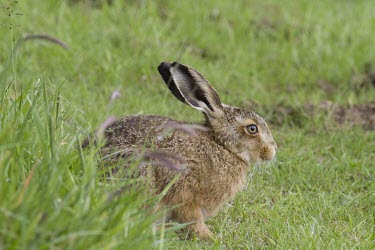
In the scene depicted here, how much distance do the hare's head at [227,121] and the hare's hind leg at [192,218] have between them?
583mm

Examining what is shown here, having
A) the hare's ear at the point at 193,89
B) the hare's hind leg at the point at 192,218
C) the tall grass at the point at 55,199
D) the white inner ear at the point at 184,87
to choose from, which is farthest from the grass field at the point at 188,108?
the white inner ear at the point at 184,87

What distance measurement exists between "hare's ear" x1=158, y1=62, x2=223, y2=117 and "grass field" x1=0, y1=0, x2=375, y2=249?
1.92ft

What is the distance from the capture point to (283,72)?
875cm

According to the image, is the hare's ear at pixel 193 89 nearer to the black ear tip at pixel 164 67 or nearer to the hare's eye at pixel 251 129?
the black ear tip at pixel 164 67

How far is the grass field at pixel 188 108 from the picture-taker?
394 cm

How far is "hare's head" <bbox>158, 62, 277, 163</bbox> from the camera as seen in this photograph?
5559 millimetres

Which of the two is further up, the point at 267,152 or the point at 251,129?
the point at 251,129

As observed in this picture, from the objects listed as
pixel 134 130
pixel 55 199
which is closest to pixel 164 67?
pixel 134 130

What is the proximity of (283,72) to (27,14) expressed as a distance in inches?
113

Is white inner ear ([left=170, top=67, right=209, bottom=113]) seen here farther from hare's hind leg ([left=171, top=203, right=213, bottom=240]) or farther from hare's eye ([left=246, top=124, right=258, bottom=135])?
hare's hind leg ([left=171, top=203, right=213, bottom=240])

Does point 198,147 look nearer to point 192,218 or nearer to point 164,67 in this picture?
point 192,218

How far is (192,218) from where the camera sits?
5242 mm

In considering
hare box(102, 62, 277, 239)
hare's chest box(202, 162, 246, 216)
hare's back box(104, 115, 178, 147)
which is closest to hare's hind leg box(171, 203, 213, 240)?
hare box(102, 62, 277, 239)

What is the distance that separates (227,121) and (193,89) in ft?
1.15
